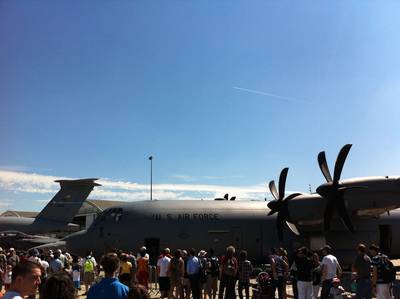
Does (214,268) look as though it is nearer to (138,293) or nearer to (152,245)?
(152,245)

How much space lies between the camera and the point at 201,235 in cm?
2066

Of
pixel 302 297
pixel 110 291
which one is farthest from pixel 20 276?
pixel 302 297

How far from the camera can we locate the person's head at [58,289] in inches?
137

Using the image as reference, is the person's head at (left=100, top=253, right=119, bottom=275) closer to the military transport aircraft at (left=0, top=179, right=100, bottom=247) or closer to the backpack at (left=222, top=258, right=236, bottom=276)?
the backpack at (left=222, top=258, right=236, bottom=276)

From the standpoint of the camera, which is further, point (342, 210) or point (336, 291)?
point (342, 210)

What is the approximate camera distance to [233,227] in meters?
20.9

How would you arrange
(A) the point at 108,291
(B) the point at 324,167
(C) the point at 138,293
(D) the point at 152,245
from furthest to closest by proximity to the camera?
1. (D) the point at 152,245
2. (B) the point at 324,167
3. (A) the point at 108,291
4. (C) the point at 138,293

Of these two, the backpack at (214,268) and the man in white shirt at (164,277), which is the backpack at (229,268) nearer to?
the backpack at (214,268)

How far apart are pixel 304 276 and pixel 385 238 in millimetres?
13050

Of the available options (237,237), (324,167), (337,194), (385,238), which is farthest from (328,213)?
(385,238)

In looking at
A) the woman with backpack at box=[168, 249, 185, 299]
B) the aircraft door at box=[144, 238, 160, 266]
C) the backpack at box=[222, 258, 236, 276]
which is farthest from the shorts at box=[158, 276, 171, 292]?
the aircraft door at box=[144, 238, 160, 266]

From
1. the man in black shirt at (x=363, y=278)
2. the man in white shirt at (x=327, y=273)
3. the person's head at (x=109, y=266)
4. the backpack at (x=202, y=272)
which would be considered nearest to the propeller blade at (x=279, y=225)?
the backpack at (x=202, y=272)

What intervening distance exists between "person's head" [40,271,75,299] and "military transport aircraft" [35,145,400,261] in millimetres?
16811

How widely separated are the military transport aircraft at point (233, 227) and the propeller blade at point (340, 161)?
1.19 metres
